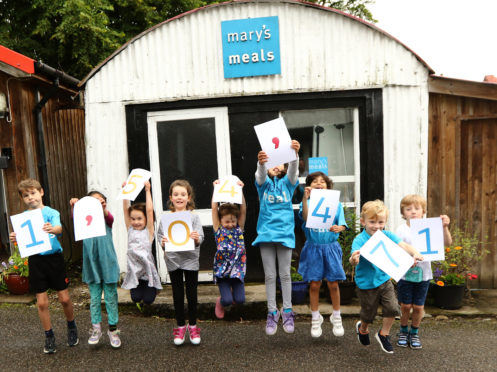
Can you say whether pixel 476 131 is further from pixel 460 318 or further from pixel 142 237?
pixel 142 237

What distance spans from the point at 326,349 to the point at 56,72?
5.78 meters

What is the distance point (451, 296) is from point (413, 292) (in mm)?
1575

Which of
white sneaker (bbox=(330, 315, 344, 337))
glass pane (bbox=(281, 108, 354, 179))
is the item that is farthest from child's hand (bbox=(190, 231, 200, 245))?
glass pane (bbox=(281, 108, 354, 179))

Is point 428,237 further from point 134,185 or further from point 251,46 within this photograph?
point 251,46

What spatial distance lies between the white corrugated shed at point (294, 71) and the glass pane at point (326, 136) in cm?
40

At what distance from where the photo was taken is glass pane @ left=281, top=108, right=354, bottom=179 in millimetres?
5336

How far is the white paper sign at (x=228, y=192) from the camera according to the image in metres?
3.69

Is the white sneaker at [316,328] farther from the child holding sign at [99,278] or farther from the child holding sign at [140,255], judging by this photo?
the child holding sign at [99,278]

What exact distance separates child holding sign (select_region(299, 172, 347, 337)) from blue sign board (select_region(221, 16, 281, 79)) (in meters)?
2.02

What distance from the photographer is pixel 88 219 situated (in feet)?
11.6

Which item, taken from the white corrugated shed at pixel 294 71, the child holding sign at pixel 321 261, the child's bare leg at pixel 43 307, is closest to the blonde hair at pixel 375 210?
the child holding sign at pixel 321 261

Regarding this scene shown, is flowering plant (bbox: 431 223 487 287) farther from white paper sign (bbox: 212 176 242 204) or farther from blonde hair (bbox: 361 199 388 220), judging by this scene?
white paper sign (bbox: 212 176 242 204)

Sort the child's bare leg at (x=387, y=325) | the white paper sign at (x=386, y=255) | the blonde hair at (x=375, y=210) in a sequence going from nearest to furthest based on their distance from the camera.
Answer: the white paper sign at (x=386, y=255), the blonde hair at (x=375, y=210), the child's bare leg at (x=387, y=325)

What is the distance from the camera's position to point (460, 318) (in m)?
4.60
